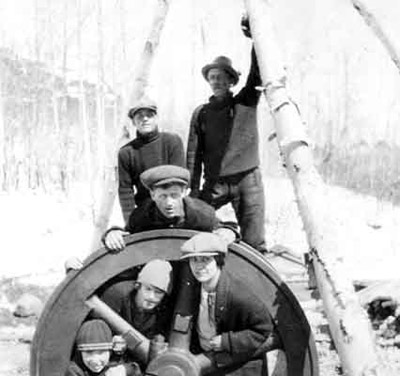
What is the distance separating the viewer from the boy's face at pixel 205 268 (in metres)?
3.90

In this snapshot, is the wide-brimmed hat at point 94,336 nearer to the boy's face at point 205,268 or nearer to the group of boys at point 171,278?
the group of boys at point 171,278

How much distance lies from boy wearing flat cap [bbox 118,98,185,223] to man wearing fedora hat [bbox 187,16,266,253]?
0.26 metres

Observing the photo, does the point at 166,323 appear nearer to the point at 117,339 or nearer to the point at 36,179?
the point at 117,339

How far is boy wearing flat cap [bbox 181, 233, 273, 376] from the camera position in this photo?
12.8ft

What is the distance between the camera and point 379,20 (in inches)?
225

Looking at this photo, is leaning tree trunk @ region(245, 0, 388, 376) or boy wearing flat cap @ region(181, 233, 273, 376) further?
boy wearing flat cap @ region(181, 233, 273, 376)

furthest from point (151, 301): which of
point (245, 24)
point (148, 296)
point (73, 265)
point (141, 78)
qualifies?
point (141, 78)

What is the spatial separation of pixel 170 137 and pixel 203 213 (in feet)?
3.86

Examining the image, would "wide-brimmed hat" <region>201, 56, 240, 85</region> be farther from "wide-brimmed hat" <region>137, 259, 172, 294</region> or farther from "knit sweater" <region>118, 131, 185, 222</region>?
"wide-brimmed hat" <region>137, 259, 172, 294</region>

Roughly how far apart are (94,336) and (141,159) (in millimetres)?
1474

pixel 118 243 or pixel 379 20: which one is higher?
pixel 379 20

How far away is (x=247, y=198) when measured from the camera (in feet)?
18.0

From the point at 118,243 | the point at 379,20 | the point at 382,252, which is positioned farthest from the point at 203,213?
the point at 382,252

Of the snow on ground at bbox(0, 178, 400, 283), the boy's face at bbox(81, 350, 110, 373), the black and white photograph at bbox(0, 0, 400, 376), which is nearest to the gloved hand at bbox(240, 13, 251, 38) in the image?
the black and white photograph at bbox(0, 0, 400, 376)
